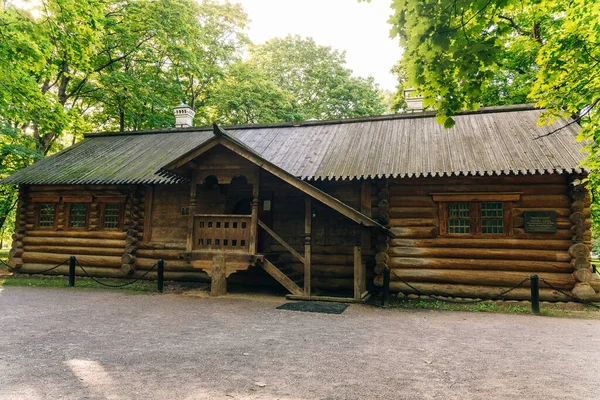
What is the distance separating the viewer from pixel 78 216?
47.2 ft

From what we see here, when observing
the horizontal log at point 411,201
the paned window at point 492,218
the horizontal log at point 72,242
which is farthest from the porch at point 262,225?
the horizontal log at point 72,242

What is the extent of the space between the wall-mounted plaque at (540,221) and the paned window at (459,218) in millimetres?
1434

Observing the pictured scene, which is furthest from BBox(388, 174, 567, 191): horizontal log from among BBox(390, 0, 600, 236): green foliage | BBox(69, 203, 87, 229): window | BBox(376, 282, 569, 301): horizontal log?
BBox(69, 203, 87, 229): window

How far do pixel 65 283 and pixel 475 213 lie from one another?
1332cm

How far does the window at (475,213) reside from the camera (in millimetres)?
10281

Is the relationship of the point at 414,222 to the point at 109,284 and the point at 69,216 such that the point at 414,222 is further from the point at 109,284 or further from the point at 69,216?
the point at 69,216

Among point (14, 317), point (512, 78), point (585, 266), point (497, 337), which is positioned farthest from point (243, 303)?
point (512, 78)

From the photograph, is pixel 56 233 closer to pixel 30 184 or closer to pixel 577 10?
pixel 30 184

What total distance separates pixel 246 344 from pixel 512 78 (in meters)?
19.6

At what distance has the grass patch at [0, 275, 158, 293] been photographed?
12.0m

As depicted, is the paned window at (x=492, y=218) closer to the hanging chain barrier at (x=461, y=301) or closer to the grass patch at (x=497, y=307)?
the hanging chain barrier at (x=461, y=301)

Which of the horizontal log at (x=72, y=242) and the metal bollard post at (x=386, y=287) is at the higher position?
the horizontal log at (x=72, y=242)

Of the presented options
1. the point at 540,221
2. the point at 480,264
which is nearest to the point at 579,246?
the point at 540,221

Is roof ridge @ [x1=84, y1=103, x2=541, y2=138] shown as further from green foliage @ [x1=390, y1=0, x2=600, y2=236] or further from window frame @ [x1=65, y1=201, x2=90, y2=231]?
green foliage @ [x1=390, y1=0, x2=600, y2=236]
